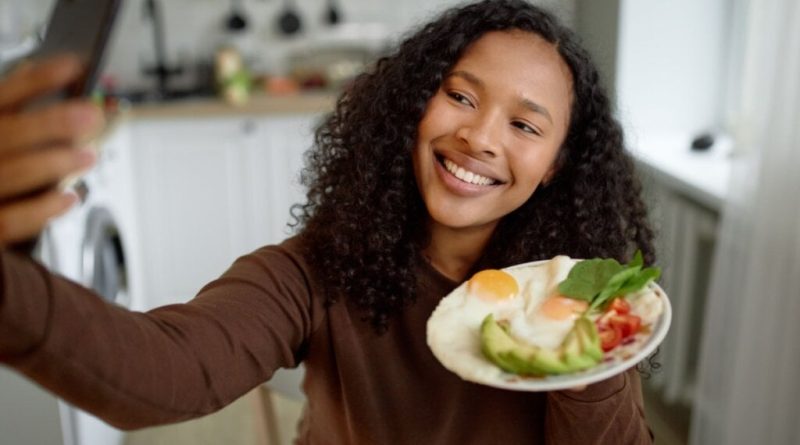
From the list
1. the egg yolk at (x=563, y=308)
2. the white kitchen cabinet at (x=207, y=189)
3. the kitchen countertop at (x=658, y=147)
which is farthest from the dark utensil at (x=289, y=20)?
the egg yolk at (x=563, y=308)

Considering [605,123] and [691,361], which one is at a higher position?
[605,123]

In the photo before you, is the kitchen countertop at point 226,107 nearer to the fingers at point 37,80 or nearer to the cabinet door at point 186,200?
the cabinet door at point 186,200

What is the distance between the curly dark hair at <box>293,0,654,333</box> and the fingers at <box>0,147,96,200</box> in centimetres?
60

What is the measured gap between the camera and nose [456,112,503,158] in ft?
3.47

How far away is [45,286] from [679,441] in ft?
7.49

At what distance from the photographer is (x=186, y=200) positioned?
3295 millimetres

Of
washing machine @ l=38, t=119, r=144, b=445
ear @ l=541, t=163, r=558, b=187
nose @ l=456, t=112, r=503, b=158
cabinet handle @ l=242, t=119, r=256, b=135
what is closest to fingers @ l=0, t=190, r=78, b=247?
nose @ l=456, t=112, r=503, b=158

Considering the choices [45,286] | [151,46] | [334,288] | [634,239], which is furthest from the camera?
[151,46]

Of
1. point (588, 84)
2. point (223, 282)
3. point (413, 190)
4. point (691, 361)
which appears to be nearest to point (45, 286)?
point (223, 282)

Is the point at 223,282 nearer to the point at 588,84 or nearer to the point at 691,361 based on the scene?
the point at 588,84

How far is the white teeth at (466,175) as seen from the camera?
3.52 feet

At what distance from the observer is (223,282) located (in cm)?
99

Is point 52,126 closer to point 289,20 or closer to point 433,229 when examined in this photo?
point 433,229

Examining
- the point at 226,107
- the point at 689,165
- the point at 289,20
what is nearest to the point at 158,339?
the point at 689,165
